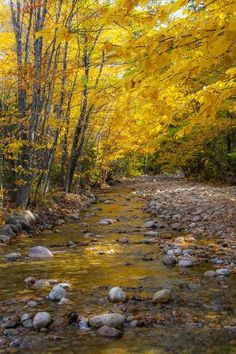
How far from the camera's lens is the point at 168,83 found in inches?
124

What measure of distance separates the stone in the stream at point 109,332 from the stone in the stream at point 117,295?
2.84 feet

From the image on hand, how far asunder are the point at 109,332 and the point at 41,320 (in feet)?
2.41

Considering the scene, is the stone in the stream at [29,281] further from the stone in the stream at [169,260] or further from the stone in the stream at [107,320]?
the stone in the stream at [169,260]

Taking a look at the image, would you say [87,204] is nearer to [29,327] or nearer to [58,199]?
[58,199]

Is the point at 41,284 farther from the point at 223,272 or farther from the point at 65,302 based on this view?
→ the point at 223,272

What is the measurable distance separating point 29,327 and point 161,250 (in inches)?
156

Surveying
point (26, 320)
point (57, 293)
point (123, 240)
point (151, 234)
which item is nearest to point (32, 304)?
point (57, 293)

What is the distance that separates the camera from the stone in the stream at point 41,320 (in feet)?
13.9

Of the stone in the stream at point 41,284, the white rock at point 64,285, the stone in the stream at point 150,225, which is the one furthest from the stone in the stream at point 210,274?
the stone in the stream at point 150,225

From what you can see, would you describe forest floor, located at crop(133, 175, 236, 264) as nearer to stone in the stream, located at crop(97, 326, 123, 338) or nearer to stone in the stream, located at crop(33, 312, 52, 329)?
stone in the stream, located at crop(97, 326, 123, 338)

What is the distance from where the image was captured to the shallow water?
3.88 m

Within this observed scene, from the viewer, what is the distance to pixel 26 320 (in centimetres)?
438

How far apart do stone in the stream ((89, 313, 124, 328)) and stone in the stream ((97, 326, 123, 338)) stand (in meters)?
0.09

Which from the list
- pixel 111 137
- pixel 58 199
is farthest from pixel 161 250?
pixel 111 137
